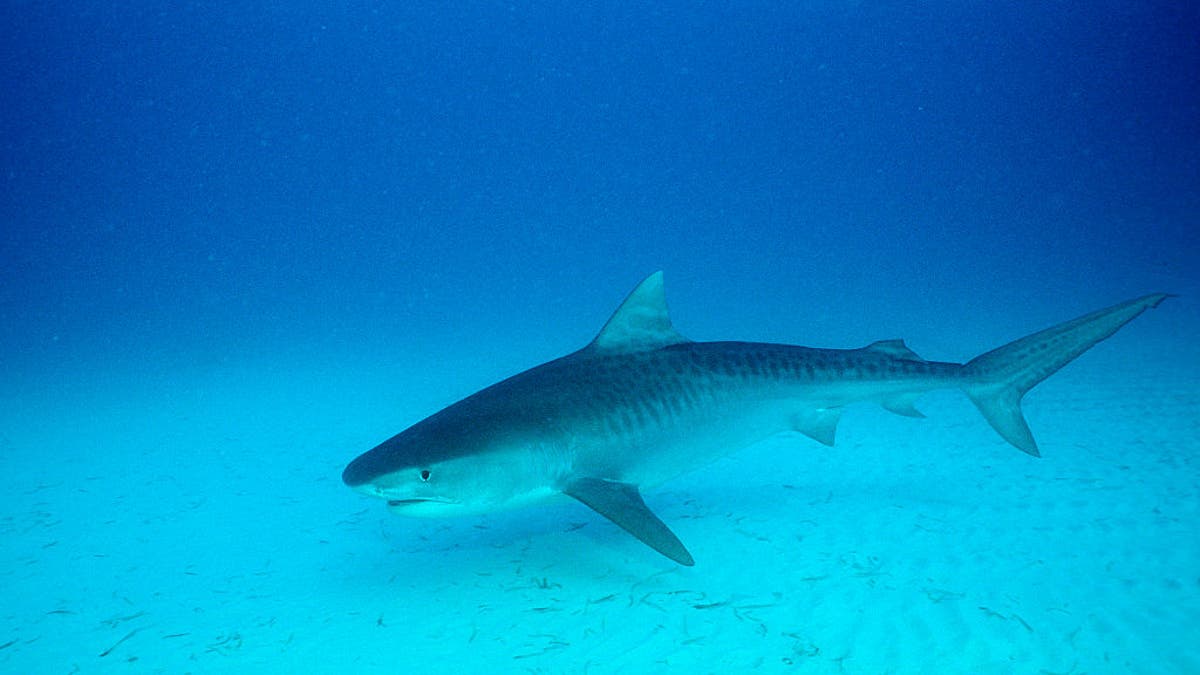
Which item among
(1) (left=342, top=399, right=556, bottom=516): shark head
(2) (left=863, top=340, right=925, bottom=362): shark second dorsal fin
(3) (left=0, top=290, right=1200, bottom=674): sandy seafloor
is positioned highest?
(2) (left=863, top=340, right=925, bottom=362): shark second dorsal fin

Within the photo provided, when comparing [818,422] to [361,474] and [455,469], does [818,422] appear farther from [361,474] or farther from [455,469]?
[361,474]

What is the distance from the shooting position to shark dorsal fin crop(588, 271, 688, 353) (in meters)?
5.00

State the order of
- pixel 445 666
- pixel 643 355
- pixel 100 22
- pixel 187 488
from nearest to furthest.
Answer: pixel 445 666, pixel 643 355, pixel 187 488, pixel 100 22

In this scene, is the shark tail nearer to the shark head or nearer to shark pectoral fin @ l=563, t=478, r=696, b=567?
shark pectoral fin @ l=563, t=478, r=696, b=567

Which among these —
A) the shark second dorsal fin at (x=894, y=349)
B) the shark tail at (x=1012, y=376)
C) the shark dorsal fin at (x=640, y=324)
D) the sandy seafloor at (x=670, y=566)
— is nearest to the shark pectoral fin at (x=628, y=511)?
the sandy seafloor at (x=670, y=566)

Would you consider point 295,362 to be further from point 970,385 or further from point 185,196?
point 185,196

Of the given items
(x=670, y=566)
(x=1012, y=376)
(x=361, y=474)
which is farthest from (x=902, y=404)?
(x=361, y=474)

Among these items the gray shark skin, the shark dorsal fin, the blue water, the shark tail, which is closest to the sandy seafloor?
the blue water

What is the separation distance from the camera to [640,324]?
511 centimetres

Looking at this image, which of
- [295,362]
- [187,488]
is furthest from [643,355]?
[295,362]

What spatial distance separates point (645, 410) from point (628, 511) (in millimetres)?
896

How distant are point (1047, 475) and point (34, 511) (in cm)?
1060

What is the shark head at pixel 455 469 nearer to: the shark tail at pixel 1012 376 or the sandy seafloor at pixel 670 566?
the sandy seafloor at pixel 670 566

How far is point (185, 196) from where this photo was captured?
143m
